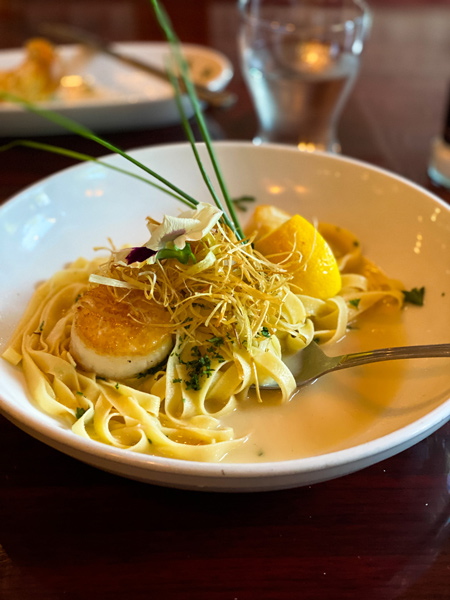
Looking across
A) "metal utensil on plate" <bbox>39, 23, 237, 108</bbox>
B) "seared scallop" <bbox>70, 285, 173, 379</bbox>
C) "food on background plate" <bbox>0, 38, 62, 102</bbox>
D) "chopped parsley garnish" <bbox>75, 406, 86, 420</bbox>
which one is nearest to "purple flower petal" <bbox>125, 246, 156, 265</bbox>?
"seared scallop" <bbox>70, 285, 173, 379</bbox>

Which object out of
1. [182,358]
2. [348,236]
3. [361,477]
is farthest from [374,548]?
[348,236]

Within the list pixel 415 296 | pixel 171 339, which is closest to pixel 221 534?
pixel 171 339

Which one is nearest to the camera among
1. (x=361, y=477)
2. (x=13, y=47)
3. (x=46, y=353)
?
(x=361, y=477)

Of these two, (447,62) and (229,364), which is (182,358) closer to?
(229,364)

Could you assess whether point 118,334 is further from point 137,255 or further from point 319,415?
point 319,415

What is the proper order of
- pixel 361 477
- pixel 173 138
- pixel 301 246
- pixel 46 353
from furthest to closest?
1. pixel 173 138
2. pixel 301 246
3. pixel 46 353
4. pixel 361 477
